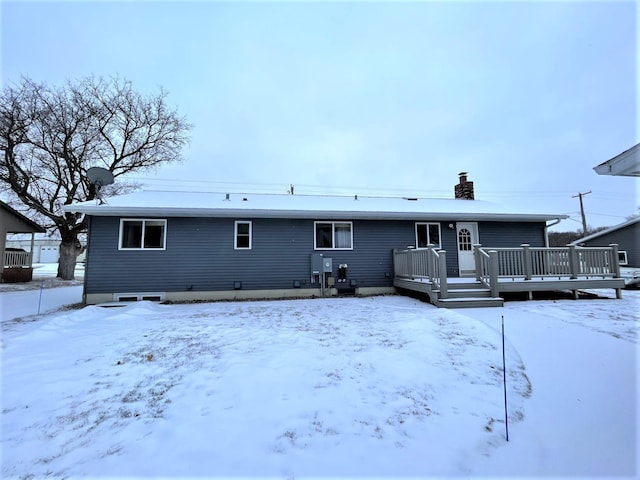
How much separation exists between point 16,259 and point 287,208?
1614 cm

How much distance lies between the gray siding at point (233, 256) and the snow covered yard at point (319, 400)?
3659mm

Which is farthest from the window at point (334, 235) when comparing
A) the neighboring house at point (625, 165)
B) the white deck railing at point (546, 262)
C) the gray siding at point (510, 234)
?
the neighboring house at point (625, 165)

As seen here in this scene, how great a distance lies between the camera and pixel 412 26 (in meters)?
11.7

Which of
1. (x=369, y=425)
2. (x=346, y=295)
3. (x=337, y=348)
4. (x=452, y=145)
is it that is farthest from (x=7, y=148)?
(x=452, y=145)

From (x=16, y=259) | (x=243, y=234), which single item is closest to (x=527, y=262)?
(x=243, y=234)

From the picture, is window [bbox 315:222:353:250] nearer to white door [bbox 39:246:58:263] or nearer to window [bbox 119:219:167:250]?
window [bbox 119:219:167:250]

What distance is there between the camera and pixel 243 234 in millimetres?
9555

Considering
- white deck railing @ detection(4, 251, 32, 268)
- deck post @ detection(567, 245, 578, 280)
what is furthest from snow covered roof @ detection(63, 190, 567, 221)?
white deck railing @ detection(4, 251, 32, 268)

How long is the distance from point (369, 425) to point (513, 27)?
13071mm

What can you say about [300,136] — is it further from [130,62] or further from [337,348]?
[337,348]

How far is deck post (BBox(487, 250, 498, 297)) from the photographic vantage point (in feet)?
25.2

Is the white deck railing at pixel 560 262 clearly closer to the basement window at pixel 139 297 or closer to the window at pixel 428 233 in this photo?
the window at pixel 428 233

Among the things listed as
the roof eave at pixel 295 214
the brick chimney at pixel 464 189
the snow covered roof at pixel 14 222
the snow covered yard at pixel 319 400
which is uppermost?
the brick chimney at pixel 464 189

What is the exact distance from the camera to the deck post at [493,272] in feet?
25.2
